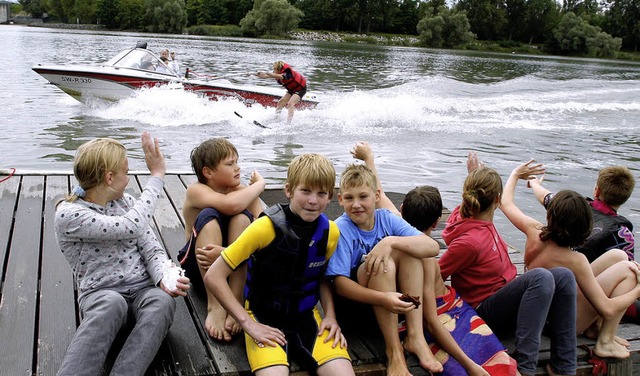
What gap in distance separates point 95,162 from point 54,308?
0.97 m

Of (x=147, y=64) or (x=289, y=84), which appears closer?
(x=289, y=84)

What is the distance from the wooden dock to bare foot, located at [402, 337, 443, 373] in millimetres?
60

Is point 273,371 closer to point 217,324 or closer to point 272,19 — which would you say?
point 217,324

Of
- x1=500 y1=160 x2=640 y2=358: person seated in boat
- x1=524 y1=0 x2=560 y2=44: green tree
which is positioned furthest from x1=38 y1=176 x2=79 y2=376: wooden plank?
x1=524 y1=0 x2=560 y2=44: green tree

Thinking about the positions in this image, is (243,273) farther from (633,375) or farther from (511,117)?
(511,117)

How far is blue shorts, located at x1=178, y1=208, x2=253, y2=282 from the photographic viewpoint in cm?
344

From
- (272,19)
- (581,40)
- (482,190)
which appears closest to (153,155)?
(482,190)

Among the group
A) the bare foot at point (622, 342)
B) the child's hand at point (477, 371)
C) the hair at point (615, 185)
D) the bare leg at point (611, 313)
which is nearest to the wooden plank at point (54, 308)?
the child's hand at point (477, 371)

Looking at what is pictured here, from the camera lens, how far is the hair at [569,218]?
134 inches

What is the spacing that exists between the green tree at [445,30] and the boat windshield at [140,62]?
216ft

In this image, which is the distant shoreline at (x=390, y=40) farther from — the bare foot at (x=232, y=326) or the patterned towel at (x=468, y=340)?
the bare foot at (x=232, y=326)

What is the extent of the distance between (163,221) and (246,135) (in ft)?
26.7

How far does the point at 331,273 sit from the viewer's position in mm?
3283

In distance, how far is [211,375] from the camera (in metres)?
2.94
